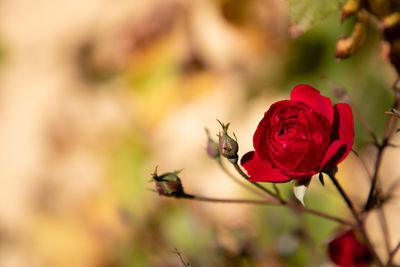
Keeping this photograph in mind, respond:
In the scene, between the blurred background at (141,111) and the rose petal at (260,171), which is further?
the blurred background at (141,111)

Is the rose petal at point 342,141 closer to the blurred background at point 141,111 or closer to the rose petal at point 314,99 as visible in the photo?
the rose petal at point 314,99

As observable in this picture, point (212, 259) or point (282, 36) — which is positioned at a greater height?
point (282, 36)

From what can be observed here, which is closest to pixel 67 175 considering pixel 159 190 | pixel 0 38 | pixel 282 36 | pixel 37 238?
pixel 37 238

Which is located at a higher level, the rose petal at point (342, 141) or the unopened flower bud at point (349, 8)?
the unopened flower bud at point (349, 8)

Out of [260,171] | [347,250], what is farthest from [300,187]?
[347,250]

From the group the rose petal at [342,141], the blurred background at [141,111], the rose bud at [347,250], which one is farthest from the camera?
the blurred background at [141,111]

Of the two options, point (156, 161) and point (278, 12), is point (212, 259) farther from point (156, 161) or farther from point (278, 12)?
point (278, 12)

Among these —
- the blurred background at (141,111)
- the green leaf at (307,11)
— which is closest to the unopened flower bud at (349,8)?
the green leaf at (307,11)

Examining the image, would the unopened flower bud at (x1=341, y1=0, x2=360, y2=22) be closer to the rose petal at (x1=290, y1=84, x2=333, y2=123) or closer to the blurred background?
the rose petal at (x1=290, y1=84, x2=333, y2=123)
